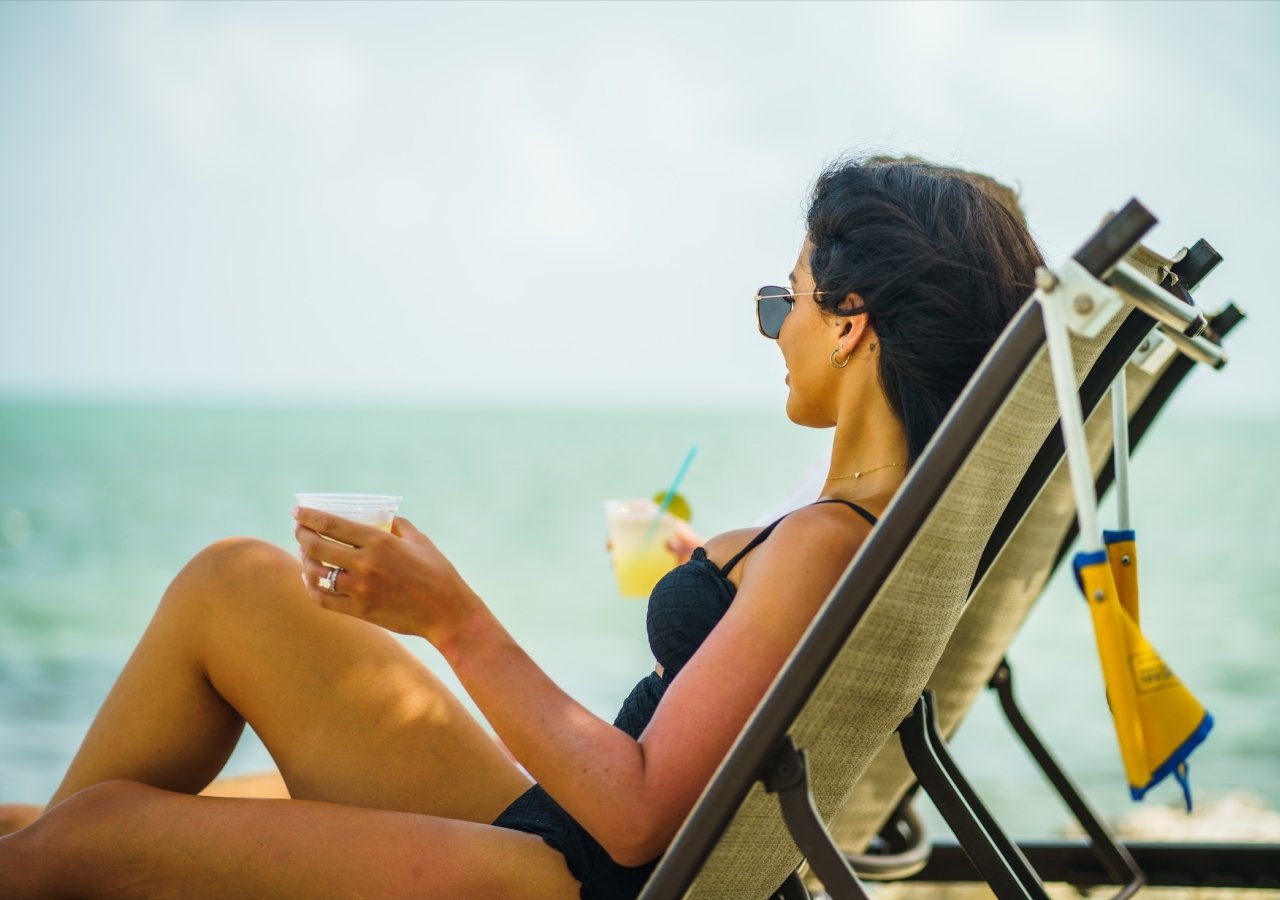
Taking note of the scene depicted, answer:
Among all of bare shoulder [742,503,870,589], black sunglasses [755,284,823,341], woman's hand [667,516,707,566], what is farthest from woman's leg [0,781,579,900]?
woman's hand [667,516,707,566]

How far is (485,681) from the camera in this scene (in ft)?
5.50

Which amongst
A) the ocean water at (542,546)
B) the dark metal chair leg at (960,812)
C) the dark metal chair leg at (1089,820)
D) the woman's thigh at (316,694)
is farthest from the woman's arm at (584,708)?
the ocean water at (542,546)

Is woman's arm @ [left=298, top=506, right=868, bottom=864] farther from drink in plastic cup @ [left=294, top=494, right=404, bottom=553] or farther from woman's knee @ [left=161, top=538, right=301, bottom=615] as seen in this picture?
woman's knee @ [left=161, top=538, right=301, bottom=615]

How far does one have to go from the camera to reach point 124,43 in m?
53.4

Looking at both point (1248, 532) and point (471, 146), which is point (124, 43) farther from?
point (1248, 532)

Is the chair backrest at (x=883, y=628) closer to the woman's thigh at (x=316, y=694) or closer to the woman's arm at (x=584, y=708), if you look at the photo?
the woman's arm at (x=584, y=708)

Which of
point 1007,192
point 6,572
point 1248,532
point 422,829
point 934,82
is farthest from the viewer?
point 934,82

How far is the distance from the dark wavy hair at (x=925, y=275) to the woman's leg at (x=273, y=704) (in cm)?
100

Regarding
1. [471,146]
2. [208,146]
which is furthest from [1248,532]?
[208,146]

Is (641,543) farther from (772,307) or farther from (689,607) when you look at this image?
(689,607)

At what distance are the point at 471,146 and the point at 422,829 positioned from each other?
59.7 metres

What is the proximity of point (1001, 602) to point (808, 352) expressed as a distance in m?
1.16

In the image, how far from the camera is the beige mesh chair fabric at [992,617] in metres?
2.82

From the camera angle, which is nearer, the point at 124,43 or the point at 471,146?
the point at 124,43
